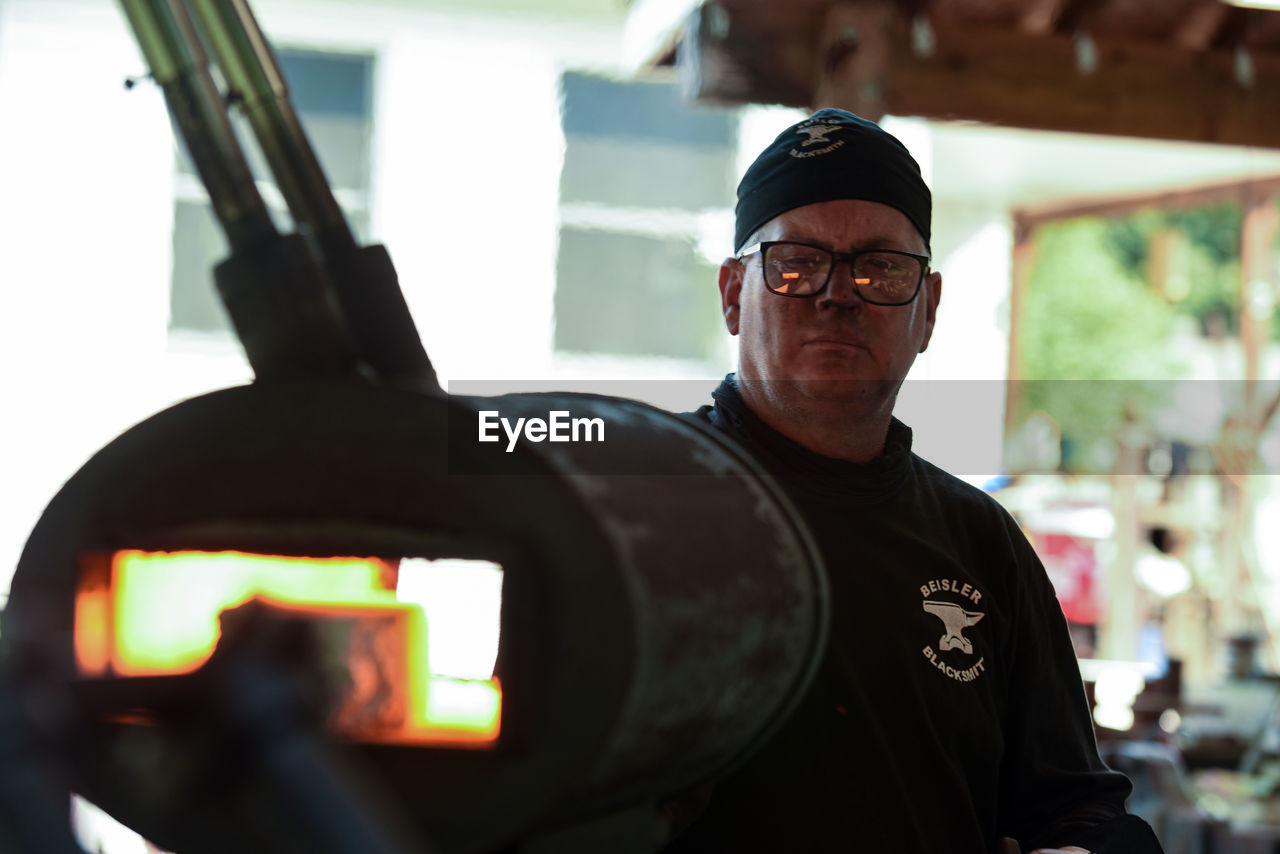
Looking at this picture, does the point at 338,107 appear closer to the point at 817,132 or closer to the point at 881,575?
the point at 817,132

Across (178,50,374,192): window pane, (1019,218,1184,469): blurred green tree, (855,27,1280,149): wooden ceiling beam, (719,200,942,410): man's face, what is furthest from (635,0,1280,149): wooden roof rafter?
(1019,218,1184,469): blurred green tree

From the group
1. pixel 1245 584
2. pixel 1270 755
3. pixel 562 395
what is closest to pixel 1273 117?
pixel 1270 755

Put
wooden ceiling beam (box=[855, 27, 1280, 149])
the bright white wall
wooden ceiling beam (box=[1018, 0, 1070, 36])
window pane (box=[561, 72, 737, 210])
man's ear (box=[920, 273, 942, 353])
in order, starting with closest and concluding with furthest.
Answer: man's ear (box=[920, 273, 942, 353]) < wooden ceiling beam (box=[1018, 0, 1070, 36]) < wooden ceiling beam (box=[855, 27, 1280, 149]) < the bright white wall < window pane (box=[561, 72, 737, 210])

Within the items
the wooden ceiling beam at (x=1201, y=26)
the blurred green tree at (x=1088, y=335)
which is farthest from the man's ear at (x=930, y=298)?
the blurred green tree at (x=1088, y=335)

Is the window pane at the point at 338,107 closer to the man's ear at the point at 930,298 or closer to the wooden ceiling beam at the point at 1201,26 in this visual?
the wooden ceiling beam at the point at 1201,26

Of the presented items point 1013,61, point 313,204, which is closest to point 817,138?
point 313,204

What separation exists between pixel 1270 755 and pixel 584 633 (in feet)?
15.8

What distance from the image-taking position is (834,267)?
183 cm

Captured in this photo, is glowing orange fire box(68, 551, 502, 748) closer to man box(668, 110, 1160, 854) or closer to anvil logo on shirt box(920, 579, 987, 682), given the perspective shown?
man box(668, 110, 1160, 854)

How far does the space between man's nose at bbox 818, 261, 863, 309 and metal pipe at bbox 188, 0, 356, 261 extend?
682mm

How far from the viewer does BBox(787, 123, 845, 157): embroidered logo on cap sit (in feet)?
6.14

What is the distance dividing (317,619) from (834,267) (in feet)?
2.93

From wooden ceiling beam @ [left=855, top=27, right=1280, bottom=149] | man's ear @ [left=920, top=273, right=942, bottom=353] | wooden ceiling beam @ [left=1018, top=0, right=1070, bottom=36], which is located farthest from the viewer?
wooden ceiling beam @ [left=855, top=27, right=1280, bottom=149]

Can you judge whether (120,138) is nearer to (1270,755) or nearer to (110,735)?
(110,735)
